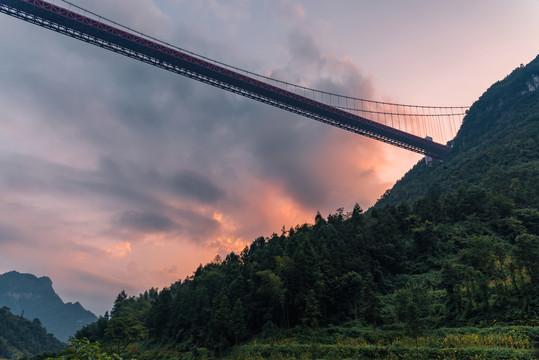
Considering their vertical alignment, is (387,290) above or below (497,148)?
below

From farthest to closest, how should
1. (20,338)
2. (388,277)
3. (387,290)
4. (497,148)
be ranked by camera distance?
(20,338) → (497,148) → (388,277) → (387,290)

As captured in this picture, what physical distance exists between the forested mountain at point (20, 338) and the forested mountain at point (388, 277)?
205 ft

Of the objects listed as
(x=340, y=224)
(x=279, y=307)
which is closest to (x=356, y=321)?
(x=279, y=307)

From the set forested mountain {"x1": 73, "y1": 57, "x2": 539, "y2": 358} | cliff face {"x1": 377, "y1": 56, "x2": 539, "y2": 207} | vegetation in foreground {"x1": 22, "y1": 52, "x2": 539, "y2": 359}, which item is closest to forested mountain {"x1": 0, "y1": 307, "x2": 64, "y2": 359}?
vegetation in foreground {"x1": 22, "y1": 52, "x2": 539, "y2": 359}

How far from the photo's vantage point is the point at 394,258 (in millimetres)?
50375

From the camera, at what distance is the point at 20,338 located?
117562 millimetres

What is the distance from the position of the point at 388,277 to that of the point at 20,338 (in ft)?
460

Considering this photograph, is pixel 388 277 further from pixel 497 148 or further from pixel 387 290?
pixel 497 148

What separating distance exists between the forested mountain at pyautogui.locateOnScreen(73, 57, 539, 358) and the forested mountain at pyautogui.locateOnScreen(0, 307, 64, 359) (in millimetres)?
62599

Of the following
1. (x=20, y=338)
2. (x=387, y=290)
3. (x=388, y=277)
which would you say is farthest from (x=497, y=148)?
(x=20, y=338)

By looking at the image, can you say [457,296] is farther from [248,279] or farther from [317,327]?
[248,279]

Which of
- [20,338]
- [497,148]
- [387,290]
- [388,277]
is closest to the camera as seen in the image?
[387,290]

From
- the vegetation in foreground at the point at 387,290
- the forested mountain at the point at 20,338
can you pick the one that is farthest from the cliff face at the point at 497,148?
the forested mountain at the point at 20,338

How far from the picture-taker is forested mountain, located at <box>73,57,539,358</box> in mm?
29625
